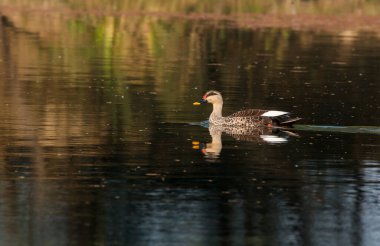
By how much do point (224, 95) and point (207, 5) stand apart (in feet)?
99.3

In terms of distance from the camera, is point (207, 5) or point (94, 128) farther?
point (207, 5)

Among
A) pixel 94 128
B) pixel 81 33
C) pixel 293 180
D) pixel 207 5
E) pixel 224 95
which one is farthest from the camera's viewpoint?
pixel 207 5

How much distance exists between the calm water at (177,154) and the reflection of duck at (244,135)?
0.49 ft

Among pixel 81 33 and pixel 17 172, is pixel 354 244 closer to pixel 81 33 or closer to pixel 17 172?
pixel 17 172

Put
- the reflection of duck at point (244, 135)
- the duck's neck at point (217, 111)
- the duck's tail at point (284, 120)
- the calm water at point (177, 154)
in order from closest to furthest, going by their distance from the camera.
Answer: the calm water at point (177, 154), the reflection of duck at point (244, 135), the duck's tail at point (284, 120), the duck's neck at point (217, 111)

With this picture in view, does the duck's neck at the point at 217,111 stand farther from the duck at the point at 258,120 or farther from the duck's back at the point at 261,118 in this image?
the duck's back at the point at 261,118

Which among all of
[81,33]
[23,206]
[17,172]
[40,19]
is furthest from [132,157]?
[40,19]

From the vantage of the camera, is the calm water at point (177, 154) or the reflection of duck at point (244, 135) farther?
the reflection of duck at point (244, 135)

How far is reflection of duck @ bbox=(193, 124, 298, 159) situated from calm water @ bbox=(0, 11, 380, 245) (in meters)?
0.15

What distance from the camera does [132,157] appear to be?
60.7 ft

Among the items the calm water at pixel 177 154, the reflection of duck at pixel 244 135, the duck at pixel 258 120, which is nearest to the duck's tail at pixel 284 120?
the duck at pixel 258 120

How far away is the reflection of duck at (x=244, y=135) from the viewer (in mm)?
20031

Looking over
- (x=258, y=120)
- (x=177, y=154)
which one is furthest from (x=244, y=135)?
(x=177, y=154)

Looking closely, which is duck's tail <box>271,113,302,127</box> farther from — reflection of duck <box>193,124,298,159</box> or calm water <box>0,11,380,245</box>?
calm water <box>0,11,380,245</box>
